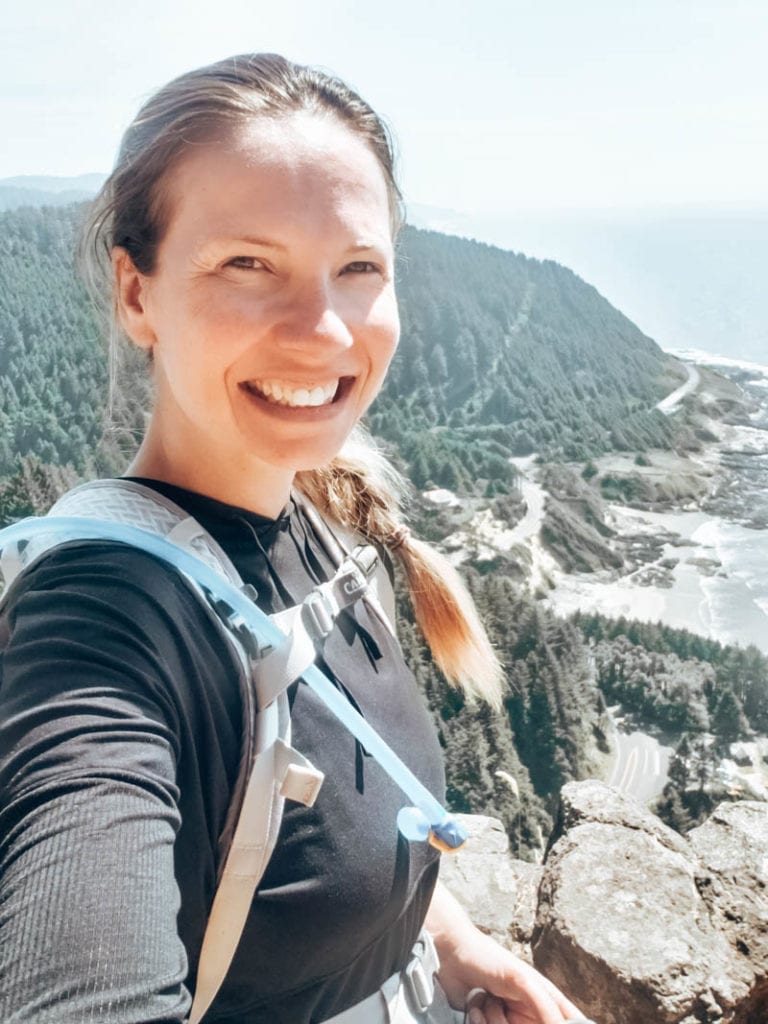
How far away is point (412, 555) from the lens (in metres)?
1.28

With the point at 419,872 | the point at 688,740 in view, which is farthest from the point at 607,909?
the point at 688,740

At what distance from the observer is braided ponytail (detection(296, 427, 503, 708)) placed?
1.21 metres

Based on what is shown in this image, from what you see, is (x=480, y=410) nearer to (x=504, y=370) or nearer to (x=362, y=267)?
(x=504, y=370)

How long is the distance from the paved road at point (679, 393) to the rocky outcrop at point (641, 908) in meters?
51.9

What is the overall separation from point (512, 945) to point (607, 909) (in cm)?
28

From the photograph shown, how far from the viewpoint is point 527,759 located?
75.2ft

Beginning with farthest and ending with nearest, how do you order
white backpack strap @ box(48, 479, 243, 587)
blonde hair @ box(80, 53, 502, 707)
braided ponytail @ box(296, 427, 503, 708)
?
1. braided ponytail @ box(296, 427, 503, 708)
2. blonde hair @ box(80, 53, 502, 707)
3. white backpack strap @ box(48, 479, 243, 587)

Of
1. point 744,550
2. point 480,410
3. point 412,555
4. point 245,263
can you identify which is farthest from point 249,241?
point 480,410

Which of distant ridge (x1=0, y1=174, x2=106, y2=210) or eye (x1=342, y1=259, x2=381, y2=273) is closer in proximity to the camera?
eye (x1=342, y1=259, x2=381, y2=273)

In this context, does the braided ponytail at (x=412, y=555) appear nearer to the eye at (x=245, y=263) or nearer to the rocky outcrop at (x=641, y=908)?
the eye at (x=245, y=263)

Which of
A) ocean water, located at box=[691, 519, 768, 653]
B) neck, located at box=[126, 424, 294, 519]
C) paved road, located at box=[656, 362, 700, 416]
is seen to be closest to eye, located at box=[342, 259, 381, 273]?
neck, located at box=[126, 424, 294, 519]

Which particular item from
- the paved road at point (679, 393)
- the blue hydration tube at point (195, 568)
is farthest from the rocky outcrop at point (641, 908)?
the paved road at point (679, 393)

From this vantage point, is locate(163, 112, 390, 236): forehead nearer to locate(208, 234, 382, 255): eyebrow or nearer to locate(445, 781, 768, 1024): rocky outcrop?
locate(208, 234, 382, 255): eyebrow

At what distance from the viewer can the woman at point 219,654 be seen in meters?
0.50
